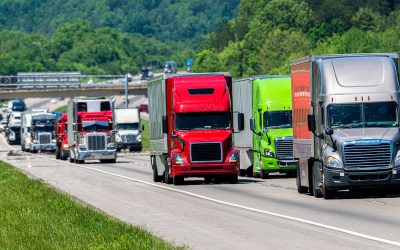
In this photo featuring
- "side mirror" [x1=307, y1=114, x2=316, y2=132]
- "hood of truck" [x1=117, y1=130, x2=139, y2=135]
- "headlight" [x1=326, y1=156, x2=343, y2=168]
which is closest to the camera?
"headlight" [x1=326, y1=156, x2=343, y2=168]

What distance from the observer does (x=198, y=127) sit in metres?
44.0

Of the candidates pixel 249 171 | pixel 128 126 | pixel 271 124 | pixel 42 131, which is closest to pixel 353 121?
pixel 271 124

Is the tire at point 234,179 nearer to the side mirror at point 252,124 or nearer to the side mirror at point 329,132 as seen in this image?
the side mirror at point 252,124

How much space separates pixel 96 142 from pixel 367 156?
43.7 meters

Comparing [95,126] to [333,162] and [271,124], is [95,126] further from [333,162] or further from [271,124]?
[333,162]

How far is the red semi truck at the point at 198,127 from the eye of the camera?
43.5m

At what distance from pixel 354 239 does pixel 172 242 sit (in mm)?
2808

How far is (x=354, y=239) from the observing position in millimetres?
21891

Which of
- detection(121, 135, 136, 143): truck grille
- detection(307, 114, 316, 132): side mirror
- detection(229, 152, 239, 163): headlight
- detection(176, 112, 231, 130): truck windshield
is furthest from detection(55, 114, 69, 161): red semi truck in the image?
detection(307, 114, 316, 132): side mirror

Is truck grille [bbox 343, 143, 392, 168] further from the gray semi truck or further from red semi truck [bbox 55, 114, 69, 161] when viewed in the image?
red semi truck [bbox 55, 114, 69, 161]

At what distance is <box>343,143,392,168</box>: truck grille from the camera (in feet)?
108

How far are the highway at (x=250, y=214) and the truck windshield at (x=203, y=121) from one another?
185 centimetres

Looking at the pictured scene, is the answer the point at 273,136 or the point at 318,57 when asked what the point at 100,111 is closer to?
the point at 273,136

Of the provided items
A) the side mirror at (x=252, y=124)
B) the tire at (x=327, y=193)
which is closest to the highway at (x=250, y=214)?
the tire at (x=327, y=193)
